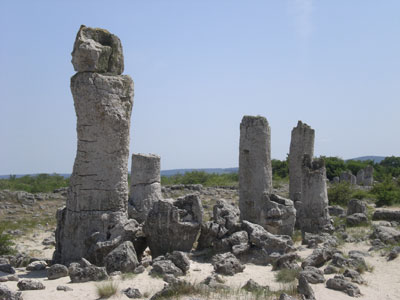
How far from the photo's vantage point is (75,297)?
6184 millimetres

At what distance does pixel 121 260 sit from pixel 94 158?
6.81 feet

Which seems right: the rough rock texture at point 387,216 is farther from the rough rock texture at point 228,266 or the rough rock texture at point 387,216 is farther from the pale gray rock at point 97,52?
the pale gray rock at point 97,52

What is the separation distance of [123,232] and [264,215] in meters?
4.61

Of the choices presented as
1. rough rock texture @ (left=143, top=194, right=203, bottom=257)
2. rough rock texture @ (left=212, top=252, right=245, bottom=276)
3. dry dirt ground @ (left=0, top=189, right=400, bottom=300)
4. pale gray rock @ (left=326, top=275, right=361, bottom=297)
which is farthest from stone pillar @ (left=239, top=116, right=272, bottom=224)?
pale gray rock @ (left=326, top=275, right=361, bottom=297)

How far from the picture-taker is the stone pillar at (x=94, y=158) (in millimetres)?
8391

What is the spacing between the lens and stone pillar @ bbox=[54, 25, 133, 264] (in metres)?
8.39

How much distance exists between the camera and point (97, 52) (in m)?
8.53

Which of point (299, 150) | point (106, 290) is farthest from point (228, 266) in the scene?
point (299, 150)

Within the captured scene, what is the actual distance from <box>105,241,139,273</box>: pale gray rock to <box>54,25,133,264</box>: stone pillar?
655 mm

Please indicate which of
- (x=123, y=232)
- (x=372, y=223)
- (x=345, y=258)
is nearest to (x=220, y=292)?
(x=123, y=232)

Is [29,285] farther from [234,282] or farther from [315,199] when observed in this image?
[315,199]

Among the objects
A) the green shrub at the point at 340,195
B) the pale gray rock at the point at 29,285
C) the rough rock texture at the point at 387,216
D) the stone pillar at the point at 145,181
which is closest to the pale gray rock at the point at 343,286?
the pale gray rock at the point at 29,285

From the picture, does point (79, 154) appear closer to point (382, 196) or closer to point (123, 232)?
point (123, 232)

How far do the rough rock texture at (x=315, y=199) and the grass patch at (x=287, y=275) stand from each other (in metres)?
5.38
